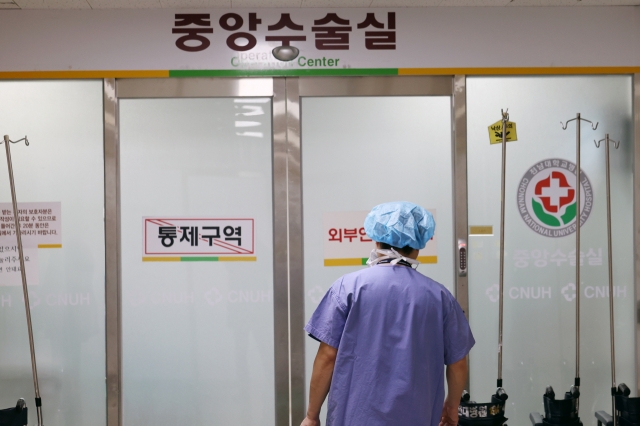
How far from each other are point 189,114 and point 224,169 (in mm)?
343

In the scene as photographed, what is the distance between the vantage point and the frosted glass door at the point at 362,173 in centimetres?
313

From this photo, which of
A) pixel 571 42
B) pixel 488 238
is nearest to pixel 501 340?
pixel 488 238

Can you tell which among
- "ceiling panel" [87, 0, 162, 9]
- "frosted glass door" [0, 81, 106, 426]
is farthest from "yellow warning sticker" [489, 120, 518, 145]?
"frosted glass door" [0, 81, 106, 426]

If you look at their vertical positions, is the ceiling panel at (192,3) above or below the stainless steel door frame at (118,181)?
above

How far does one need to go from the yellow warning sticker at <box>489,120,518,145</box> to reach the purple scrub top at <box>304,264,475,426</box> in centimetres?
142

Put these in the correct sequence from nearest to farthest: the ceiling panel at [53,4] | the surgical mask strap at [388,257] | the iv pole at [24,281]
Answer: the surgical mask strap at [388,257], the iv pole at [24,281], the ceiling panel at [53,4]

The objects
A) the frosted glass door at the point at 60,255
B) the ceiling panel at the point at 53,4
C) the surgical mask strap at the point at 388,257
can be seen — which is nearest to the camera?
the surgical mask strap at the point at 388,257

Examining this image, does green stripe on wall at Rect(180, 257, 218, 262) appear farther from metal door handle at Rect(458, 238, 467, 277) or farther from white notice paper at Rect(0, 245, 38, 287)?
metal door handle at Rect(458, 238, 467, 277)

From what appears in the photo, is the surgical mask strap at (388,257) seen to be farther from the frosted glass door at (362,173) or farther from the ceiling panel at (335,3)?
the ceiling panel at (335,3)

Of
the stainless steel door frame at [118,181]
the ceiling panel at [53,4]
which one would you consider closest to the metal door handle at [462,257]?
the stainless steel door frame at [118,181]

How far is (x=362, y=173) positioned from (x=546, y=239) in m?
1.05

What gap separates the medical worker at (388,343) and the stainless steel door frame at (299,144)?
1117mm

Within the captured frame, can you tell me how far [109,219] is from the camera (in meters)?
3.08

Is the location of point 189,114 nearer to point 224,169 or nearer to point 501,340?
point 224,169
